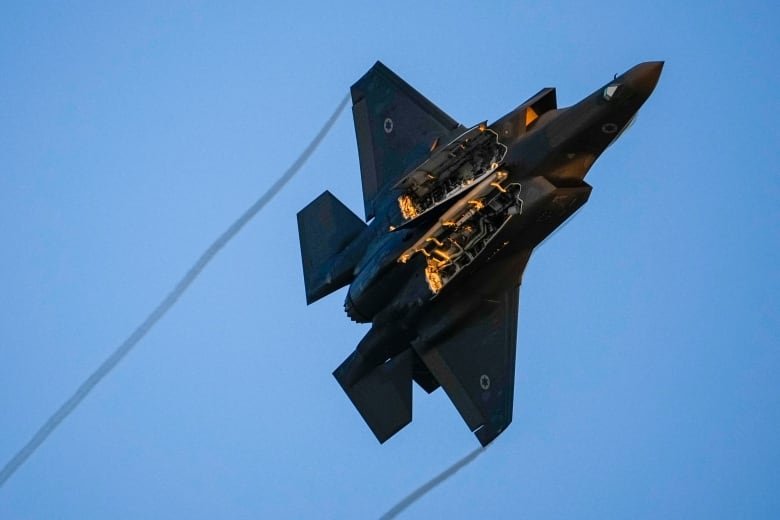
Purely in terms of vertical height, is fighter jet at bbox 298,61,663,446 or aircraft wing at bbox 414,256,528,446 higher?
fighter jet at bbox 298,61,663,446

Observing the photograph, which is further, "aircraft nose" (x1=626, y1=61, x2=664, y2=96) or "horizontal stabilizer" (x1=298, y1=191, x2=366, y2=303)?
"horizontal stabilizer" (x1=298, y1=191, x2=366, y2=303)

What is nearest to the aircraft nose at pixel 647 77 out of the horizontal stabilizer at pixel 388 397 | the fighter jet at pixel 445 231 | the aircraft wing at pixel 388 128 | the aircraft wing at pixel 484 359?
the fighter jet at pixel 445 231

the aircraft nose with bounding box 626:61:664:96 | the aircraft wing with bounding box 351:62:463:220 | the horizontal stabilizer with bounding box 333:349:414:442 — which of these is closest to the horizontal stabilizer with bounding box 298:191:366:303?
the aircraft wing with bounding box 351:62:463:220

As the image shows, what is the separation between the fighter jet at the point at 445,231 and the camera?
89.1 ft

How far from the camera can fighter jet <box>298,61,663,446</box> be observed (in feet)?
89.1

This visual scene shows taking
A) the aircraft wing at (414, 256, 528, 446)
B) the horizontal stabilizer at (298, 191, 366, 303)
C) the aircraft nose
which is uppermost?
the horizontal stabilizer at (298, 191, 366, 303)

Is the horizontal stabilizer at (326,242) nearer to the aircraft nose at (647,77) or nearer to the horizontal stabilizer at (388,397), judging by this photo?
the horizontal stabilizer at (388,397)

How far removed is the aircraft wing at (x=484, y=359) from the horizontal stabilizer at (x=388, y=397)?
2.15 ft

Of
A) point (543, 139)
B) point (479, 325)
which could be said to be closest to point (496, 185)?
point (543, 139)

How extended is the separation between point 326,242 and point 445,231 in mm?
4686

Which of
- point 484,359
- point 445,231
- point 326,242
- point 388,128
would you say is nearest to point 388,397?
point 484,359

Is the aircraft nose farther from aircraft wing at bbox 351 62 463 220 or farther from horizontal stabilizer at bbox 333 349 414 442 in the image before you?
horizontal stabilizer at bbox 333 349 414 442

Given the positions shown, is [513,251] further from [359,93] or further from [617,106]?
[359,93]

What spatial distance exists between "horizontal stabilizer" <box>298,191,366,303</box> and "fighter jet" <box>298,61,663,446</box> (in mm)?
29
